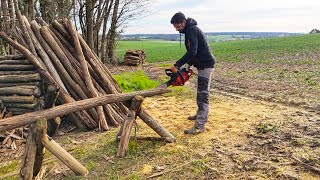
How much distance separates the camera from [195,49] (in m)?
5.92

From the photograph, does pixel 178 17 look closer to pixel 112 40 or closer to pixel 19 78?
pixel 19 78

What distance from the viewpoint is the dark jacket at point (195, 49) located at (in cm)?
593

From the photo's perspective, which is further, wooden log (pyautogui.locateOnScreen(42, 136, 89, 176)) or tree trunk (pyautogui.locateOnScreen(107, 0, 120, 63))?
tree trunk (pyautogui.locateOnScreen(107, 0, 120, 63))

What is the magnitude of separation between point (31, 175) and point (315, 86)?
28.7 feet

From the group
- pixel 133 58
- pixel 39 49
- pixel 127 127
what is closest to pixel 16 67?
pixel 39 49

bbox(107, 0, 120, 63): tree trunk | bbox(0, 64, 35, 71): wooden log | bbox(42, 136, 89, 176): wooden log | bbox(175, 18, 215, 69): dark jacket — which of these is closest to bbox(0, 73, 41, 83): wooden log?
bbox(0, 64, 35, 71): wooden log

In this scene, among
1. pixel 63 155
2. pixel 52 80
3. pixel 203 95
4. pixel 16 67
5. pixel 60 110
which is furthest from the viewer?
pixel 16 67

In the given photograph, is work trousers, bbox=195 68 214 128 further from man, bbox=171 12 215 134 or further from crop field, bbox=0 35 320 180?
crop field, bbox=0 35 320 180

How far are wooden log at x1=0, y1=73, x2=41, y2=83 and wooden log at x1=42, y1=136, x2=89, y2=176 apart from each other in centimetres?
256

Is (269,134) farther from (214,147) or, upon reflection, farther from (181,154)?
(181,154)

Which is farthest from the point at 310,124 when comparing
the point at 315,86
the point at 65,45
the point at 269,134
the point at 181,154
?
the point at 65,45

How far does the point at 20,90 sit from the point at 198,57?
135 inches

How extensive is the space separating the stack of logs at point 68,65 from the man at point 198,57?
68.8 inches

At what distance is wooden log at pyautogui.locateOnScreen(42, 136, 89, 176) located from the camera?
4.23 metres
